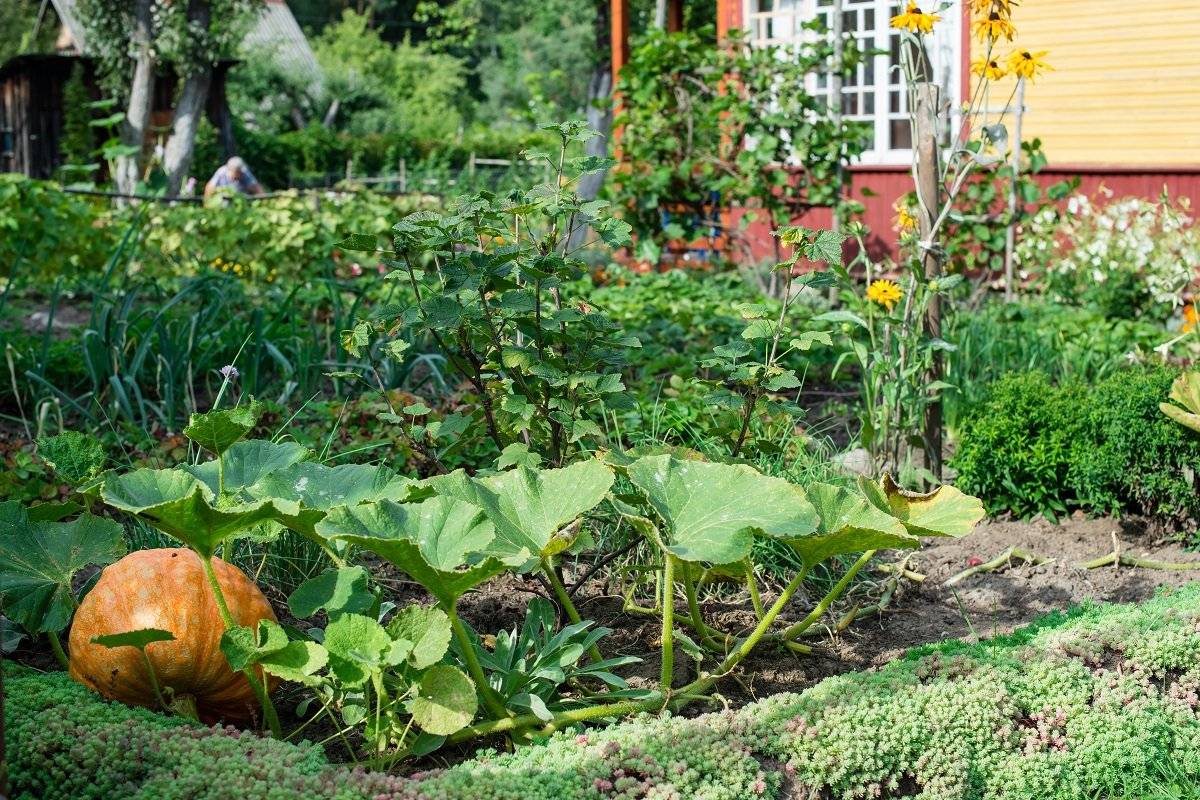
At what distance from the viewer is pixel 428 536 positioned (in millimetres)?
2357

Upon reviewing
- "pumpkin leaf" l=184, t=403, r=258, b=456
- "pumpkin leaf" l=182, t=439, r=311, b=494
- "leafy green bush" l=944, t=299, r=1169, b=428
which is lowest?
"leafy green bush" l=944, t=299, r=1169, b=428

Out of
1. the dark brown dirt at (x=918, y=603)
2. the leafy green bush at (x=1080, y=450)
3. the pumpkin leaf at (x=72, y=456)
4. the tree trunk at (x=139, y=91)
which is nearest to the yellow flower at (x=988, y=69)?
the leafy green bush at (x=1080, y=450)

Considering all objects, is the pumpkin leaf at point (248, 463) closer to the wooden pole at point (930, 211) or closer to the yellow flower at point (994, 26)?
the wooden pole at point (930, 211)

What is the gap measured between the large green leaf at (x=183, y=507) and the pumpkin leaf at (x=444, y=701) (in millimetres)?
434

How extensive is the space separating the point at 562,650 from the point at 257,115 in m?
33.2

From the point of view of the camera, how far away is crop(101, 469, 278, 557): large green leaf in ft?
7.52

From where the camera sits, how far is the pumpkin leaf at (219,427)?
2.63 metres

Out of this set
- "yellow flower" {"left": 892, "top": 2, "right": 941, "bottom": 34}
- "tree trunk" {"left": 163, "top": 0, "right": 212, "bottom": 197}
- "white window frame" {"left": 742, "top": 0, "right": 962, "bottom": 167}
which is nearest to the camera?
"yellow flower" {"left": 892, "top": 2, "right": 941, "bottom": 34}

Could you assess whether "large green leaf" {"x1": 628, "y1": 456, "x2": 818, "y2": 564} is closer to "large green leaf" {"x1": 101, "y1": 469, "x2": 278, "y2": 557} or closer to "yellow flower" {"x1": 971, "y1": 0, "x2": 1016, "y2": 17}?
"large green leaf" {"x1": 101, "y1": 469, "x2": 278, "y2": 557}

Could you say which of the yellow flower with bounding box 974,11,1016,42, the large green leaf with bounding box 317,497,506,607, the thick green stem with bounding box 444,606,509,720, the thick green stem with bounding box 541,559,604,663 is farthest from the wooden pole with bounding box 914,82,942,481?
the large green leaf with bounding box 317,497,506,607

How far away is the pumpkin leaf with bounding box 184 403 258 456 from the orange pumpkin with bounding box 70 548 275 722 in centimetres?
26

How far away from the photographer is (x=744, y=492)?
101 inches

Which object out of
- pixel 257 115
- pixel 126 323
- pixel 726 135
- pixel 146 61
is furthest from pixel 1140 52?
pixel 257 115

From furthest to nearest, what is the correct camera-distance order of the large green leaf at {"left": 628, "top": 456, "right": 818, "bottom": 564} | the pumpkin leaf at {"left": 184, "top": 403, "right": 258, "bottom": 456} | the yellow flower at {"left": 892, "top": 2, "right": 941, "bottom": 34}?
1. the yellow flower at {"left": 892, "top": 2, "right": 941, "bottom": 34}
2. the pumpkin leaf at {"left": 184, "top": 403, "right": 258, "bottom": 456}
3. the large green leaf at {"left": 628, "top": 456, "right": 818, "bottom": 564}
